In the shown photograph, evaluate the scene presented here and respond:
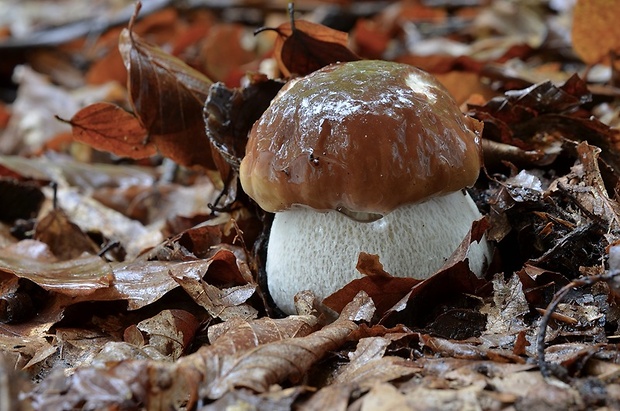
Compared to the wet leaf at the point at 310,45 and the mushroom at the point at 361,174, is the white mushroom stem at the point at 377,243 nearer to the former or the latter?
the mushroom at the point at 361,174

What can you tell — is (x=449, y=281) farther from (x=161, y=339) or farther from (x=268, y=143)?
(x=161, y=339)

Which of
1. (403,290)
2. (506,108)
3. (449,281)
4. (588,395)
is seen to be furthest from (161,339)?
(506,108)

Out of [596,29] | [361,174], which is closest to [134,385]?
[361,174]

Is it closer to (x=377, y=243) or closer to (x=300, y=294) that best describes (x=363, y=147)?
(x=377, y=243)

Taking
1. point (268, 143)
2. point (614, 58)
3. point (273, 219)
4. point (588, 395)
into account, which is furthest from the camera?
point (614, 58)

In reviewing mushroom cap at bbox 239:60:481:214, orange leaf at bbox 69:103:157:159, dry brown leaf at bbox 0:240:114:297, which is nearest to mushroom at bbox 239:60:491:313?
mushroom cap at bbox 239:60:481:214

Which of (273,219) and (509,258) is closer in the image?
(509,258)

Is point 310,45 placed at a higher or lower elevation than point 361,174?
higher
